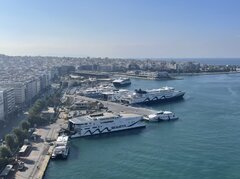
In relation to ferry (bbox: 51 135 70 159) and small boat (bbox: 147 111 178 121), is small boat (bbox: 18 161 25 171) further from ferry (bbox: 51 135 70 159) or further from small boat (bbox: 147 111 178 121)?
small boat (bbox: 147 111 178 121)

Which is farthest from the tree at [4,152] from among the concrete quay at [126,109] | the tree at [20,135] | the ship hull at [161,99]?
the ship hull at [161,99]

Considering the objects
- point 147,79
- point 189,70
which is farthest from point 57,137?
point 189,70

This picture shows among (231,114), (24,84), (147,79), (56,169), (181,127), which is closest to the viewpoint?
(56,169)

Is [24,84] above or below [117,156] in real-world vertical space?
above

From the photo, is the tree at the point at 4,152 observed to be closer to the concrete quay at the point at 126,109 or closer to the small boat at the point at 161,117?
the small boat at the point at 161,117

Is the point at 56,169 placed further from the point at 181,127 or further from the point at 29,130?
the point at 181,127

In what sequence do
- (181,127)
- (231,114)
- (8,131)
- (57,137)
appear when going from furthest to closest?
(231,114) < (181,127) < (8,131) < (57,137)
